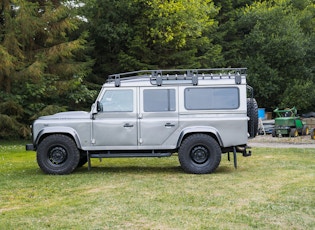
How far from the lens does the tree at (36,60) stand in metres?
18.1

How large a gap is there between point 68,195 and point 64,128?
2.45m

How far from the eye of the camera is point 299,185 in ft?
25.5

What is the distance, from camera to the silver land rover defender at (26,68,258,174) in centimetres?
929

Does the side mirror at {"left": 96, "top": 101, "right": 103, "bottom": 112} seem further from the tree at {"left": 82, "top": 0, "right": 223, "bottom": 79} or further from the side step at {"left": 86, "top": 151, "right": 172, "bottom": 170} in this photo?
the tree at {"left": 82, "top": 0, "right": 223, "bottom": 79}

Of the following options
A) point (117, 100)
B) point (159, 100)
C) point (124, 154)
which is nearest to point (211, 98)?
point (159, 100)

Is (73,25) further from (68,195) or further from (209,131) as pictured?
(68,195)

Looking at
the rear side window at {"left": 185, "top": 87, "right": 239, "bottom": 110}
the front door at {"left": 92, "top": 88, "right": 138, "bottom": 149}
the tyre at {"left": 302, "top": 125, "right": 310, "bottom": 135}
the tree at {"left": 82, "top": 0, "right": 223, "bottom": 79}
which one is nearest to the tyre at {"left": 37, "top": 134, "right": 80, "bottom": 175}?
the front door at {"left": 92, "top": 88, "right": 138, "bottom": 149}

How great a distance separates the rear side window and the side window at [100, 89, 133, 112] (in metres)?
1.26

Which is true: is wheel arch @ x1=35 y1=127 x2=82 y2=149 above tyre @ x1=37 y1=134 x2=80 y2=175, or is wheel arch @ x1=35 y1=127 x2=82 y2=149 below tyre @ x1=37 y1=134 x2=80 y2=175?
above

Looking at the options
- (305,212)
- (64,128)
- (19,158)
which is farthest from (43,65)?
(305,212)

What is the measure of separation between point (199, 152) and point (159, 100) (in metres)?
1.41

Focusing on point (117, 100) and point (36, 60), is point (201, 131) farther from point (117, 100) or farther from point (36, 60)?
point (36, 60)

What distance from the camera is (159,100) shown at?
9.52 meters

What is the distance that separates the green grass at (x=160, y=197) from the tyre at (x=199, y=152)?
0.23 m
